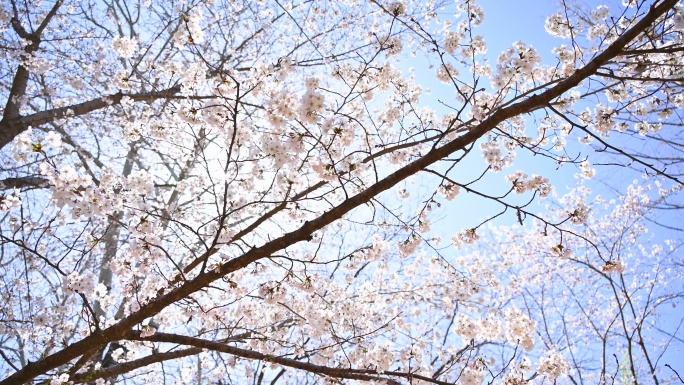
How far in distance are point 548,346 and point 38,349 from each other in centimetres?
800

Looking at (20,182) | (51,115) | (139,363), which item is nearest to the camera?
(139,363)

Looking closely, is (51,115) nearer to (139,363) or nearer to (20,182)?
(20,182)

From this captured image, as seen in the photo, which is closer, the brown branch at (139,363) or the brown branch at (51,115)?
the brown branch at (139,363)

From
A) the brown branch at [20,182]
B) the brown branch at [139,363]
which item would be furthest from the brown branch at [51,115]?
the brown branch at [139,363]

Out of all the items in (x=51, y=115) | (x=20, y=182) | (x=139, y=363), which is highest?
(x=51, y=115)

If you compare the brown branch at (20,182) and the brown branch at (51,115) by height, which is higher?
the brown branch at (51,115)

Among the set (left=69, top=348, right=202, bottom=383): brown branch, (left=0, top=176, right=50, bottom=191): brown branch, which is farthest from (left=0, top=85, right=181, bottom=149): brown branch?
(left=69, top=348, right=202, bottom=383): brown branch

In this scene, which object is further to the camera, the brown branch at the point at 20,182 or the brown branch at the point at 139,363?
the brown branch at the point at 20,182

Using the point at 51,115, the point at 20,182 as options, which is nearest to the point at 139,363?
the point at 20,182

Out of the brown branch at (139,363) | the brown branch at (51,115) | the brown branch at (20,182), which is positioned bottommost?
the brown branch at (139,363)

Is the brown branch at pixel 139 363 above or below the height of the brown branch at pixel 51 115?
below

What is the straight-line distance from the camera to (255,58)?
7.68m

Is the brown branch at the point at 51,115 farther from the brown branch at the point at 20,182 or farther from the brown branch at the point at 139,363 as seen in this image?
the brown branch at the point at 139,363

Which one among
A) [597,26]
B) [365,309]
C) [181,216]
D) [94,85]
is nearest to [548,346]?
[365,309]
